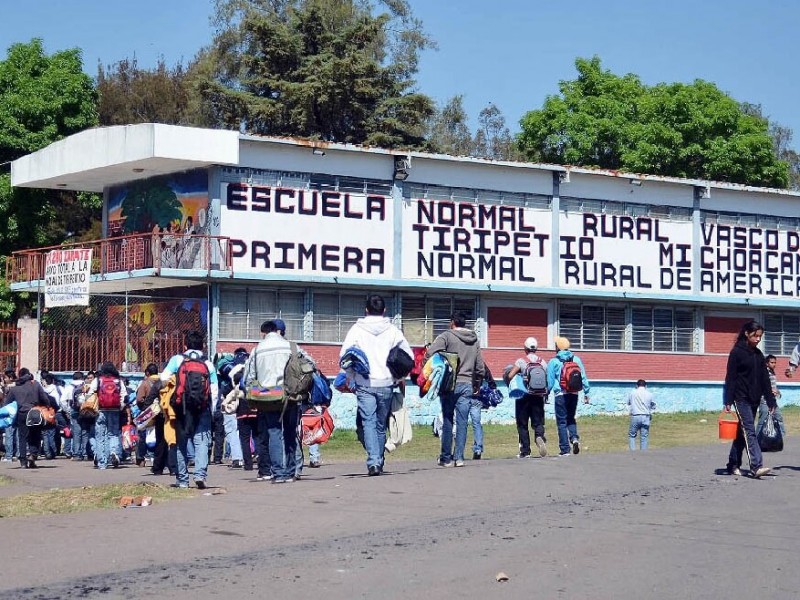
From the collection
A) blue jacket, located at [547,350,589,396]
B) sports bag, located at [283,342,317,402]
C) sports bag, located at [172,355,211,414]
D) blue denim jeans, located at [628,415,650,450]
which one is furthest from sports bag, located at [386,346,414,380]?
blue denim jeans, located at [628,415,650,450]

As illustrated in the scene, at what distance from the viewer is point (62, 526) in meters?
12.1

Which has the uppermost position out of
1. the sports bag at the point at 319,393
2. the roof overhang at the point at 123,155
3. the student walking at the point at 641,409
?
the roof overhang at the point at 123,155

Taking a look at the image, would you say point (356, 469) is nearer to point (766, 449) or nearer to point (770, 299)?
point (766, 449)

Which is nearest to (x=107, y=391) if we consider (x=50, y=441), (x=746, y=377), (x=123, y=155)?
(x=50, y=441)

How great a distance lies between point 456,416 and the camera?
1728cm

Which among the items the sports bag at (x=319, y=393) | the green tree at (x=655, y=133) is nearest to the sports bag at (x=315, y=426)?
the sports bag at (x=319, y=393)

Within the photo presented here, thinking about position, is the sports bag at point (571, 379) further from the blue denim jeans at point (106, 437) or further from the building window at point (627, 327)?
the building window at point (627, 327)

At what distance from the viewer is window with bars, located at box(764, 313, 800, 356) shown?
4272 cm

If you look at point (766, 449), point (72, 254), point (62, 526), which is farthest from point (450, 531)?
point (72, 254)

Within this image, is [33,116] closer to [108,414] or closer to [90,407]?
[90,407]

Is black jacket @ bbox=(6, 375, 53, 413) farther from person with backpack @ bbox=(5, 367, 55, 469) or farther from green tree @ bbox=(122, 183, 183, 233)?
green tree @ bbox=(122, 183, 183, 233)

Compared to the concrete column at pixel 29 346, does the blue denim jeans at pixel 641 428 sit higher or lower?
lower

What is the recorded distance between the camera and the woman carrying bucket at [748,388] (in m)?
15.3

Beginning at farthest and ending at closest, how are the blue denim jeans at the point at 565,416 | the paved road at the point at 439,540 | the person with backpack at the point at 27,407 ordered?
the person with backpack at the point at 27,407
the blue denim jeans at the point at 565,416
the paved road at the point at 439,540
